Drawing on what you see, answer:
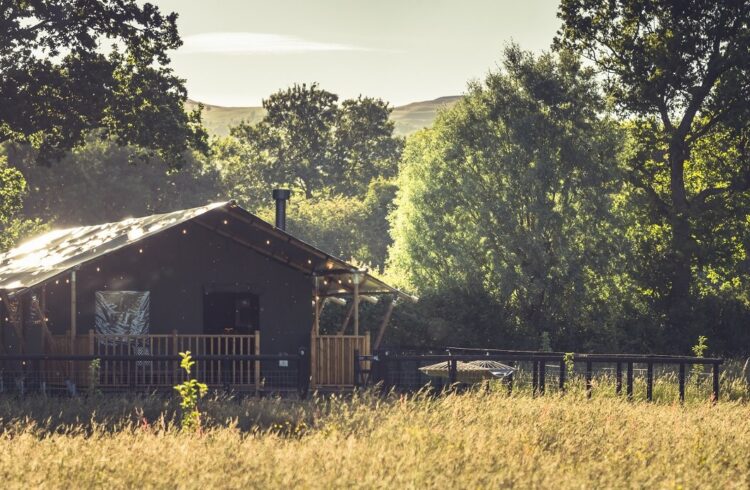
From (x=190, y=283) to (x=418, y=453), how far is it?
746 inches

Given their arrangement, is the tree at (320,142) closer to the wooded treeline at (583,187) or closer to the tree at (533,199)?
the wooded treeline at (583,187)

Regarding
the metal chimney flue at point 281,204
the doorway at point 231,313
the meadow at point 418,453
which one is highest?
the metal chimney flue at point 281,204

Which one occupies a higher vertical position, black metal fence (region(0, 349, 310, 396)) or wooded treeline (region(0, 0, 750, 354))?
wooded treeline (region(0, 0, 750, 354))

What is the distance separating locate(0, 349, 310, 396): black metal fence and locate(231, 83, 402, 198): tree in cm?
7201

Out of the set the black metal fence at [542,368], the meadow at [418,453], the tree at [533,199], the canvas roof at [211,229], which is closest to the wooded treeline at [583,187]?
the tree at [533,199]

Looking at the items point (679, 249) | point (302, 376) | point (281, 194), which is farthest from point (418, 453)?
point (679, 249)

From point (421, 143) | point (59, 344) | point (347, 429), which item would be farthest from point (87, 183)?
point (347, 429)

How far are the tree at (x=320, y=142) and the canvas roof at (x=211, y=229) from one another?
222 ft

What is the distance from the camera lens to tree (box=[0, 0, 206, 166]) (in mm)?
39938

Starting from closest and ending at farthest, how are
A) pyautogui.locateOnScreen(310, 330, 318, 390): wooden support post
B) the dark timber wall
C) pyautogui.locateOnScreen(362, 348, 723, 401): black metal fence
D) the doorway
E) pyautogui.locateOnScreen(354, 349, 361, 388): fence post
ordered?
pyautogui.locateOnScreen(362, 348, 723, 401): black metal fence
pyautogui.locateOnScreen(354, 349, 361, 388): fence post
pyautogui.locateOnScreen(310, 330, 318, 390): wooden support post
the dark timber wall
the doorway

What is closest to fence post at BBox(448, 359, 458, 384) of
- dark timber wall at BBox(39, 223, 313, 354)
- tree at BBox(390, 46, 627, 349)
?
dark timber wall at BBox(39, 223, 313, 354)

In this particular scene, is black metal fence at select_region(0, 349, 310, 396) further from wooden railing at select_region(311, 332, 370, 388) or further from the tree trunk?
the tree trunk

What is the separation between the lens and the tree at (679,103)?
4494 centimetres

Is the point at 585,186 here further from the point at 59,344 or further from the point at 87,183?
the point at 87,183
